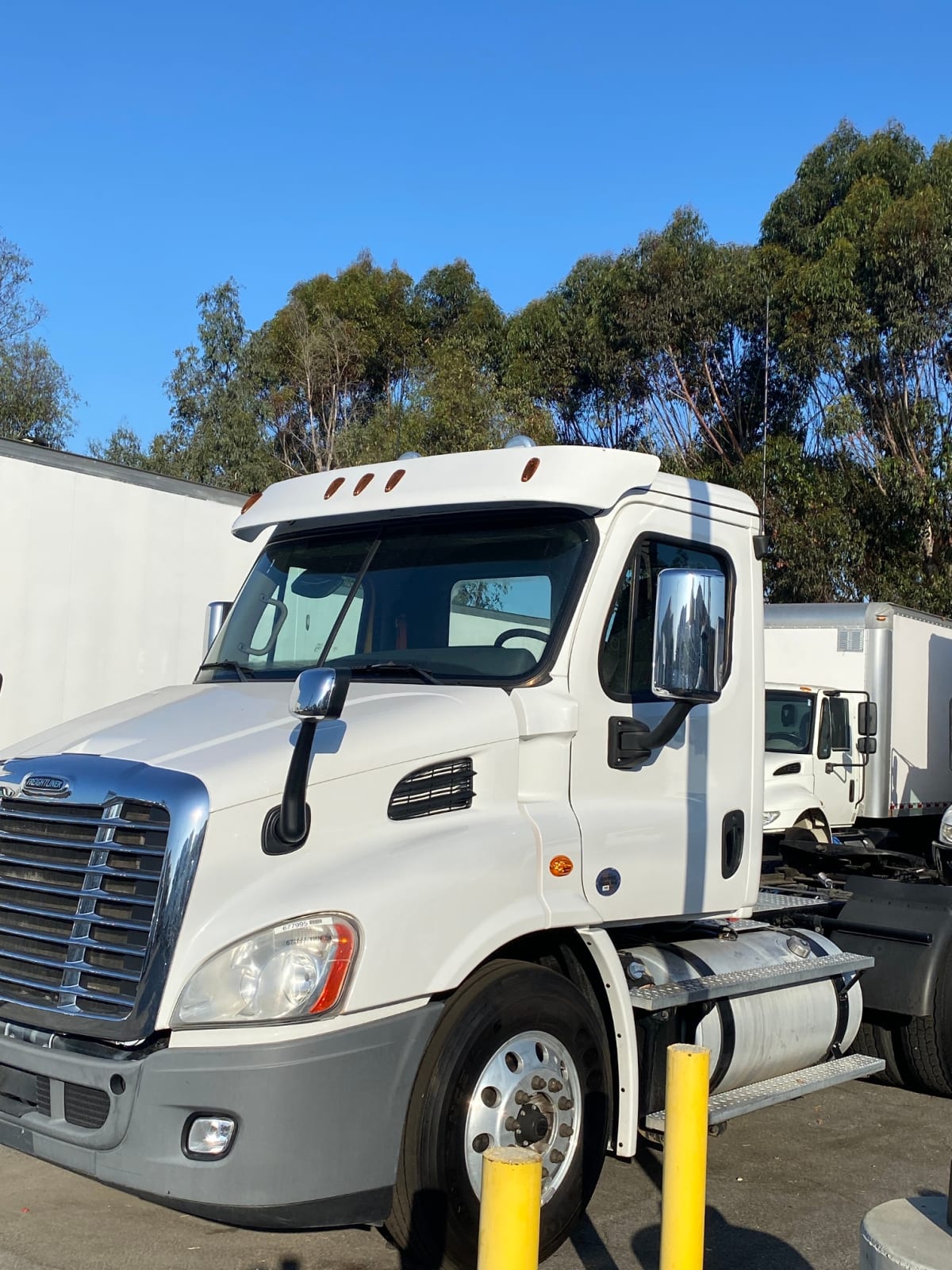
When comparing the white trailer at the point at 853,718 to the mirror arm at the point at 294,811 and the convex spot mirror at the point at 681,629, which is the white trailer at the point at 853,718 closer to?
the convex spot mirror at the point at 681,629

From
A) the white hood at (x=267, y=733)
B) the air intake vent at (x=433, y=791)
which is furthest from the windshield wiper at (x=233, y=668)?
the air intake vent at (x=433, y=791)

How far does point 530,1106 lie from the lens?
14.2 ft

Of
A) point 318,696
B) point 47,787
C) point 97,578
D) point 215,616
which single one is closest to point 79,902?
point 47,787

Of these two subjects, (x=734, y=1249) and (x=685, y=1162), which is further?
(x=734, y=1249)

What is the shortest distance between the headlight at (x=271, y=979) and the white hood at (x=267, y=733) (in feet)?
1.41

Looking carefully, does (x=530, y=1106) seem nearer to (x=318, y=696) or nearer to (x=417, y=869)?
(x=417, y=869)

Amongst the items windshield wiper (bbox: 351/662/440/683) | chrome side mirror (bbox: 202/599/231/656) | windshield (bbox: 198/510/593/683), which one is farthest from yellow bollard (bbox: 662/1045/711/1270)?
chrome side mirror (bbox: 202/599/231/656)

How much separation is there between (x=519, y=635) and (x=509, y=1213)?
2466 mm

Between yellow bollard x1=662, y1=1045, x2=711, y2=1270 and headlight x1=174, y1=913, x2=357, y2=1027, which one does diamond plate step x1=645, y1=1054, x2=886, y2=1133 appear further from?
headlight x1=174, y1=913, x2=357, y2=1027

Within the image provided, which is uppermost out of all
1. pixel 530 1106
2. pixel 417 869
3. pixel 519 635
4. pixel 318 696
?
pixel 519 635

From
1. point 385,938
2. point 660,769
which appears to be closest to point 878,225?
point 660,769

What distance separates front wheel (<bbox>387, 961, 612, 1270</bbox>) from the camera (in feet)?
13.1

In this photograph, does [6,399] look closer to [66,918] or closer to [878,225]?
[878,225]

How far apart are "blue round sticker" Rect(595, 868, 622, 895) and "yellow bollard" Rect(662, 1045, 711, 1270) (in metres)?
1.06
